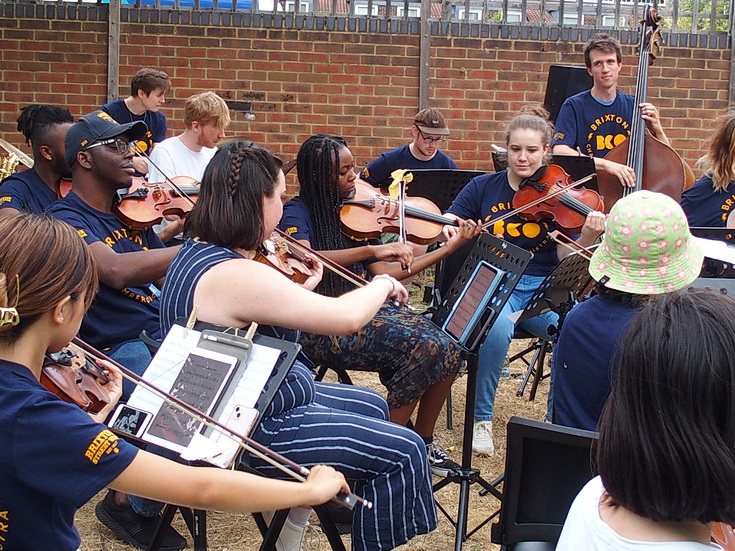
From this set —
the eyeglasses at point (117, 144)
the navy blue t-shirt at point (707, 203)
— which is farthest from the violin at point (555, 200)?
the eyeglasses at point (117, 144)

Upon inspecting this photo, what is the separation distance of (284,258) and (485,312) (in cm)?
73

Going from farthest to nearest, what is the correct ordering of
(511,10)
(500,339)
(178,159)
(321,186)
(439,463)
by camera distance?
(511,10) < (178,159) < (500,339) < (321,186) < (439,463)

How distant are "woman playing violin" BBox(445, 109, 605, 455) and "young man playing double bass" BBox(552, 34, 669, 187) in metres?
0.96

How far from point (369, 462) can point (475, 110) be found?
5539 mm

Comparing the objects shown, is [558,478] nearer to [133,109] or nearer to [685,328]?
[685,328]

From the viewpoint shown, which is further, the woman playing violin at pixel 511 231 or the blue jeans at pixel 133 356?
the woman playing violin at pixel 511 231

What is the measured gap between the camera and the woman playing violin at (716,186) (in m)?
3.94

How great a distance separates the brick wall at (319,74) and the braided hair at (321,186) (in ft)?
12.2

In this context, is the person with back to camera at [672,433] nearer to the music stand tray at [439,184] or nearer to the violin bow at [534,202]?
the violin bow at [534,202]

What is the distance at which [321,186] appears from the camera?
365cm

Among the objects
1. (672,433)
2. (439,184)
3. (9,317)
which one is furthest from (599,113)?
(9,317)

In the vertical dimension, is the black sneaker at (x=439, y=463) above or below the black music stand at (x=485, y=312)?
below

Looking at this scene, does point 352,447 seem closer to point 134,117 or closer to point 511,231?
point 511,231

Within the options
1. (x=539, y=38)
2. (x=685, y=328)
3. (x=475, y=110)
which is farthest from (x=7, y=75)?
(x=685, y=328)
